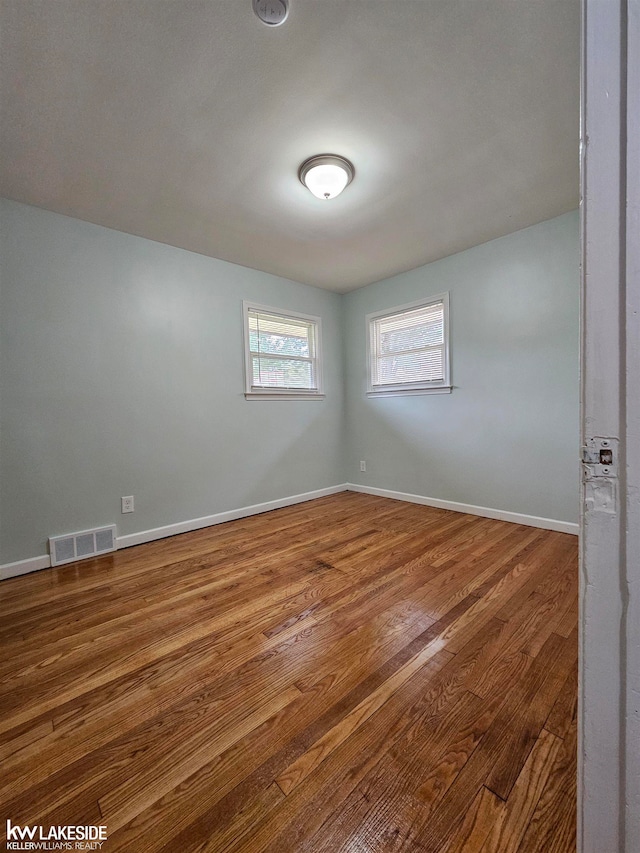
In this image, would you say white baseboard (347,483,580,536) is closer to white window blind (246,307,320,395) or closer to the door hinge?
white window blind (246,307,320,395)

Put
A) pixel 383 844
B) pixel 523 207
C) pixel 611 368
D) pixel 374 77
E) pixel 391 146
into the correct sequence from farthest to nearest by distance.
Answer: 1. pixel 523 207
2. pixel 391 146
3. pixel 374 77
4. pixel 383 844
5. pixel 611 368

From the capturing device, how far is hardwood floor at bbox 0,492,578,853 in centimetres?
87

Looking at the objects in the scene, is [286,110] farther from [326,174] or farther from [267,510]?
[267,510]

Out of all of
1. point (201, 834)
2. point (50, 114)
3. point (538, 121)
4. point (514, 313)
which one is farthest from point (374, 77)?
point (201, 834)

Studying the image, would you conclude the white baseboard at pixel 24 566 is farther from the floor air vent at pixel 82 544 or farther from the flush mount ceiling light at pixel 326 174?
the flush mount ceiling light at pixel 326 174

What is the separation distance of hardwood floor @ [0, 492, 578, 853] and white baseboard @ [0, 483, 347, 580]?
95 mm

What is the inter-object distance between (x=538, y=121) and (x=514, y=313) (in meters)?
1.45

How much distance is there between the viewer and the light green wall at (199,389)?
7.63 ft

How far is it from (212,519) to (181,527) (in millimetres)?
286

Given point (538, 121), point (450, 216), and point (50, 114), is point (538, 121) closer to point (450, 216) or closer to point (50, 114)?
point (450, 216)

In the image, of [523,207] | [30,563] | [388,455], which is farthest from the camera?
[388,455]

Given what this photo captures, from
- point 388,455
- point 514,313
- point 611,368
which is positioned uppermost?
point 514,313

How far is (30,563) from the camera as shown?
7.51 ft

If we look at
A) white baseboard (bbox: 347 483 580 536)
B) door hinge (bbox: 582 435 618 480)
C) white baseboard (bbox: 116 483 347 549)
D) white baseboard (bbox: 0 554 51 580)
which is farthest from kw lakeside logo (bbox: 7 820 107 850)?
white baseboard (bbox: 347 483 580 536)
